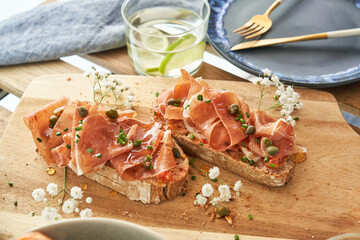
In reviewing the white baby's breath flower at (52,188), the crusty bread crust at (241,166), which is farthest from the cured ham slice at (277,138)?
the white baby's breath flower at (52,188)

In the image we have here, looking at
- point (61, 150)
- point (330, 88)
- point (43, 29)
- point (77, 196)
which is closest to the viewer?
point (77, 196)

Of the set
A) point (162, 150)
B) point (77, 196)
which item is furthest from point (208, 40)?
point (77, 196)

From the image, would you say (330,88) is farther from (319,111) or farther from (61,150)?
(61,150)

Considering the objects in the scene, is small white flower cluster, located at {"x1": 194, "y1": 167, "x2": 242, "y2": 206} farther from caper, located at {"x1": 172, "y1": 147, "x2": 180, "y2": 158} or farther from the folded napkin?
the folded napkin

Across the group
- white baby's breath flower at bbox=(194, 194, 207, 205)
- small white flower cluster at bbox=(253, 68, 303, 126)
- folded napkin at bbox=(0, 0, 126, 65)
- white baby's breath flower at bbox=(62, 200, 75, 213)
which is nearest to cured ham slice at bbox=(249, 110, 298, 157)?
small white flower cluster at bbox=(253, 68, 303, 126)

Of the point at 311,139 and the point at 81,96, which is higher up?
the point at 81,96

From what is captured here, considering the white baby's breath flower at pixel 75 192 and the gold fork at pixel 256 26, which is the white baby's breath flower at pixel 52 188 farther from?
the gold fork at pixel 256 26

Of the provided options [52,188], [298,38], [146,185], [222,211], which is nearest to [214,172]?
[222,211]
